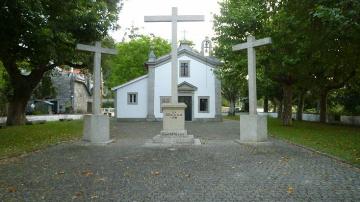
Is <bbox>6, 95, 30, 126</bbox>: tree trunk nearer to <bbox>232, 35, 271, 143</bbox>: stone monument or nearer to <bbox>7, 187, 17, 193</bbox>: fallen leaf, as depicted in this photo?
<bbox>232, 35, 271, 143</bbox>: stone monument

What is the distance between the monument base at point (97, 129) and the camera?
49.9 feet

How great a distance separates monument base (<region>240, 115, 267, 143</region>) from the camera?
15.1 meters

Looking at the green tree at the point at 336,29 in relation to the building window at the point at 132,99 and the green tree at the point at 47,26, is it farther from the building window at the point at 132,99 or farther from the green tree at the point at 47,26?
the building window at the point at 132,99

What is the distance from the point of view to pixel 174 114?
15852mm

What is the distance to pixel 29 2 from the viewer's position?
1285cm

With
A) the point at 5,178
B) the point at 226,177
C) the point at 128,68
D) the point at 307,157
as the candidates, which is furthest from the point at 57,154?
the point at 128,68

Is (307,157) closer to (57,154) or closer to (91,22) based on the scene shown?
(57,154)

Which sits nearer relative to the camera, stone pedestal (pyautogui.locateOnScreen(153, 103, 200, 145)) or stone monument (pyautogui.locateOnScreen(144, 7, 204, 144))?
stone monument (pyautogui.locateOnScreen(144, 7, 204, 144))

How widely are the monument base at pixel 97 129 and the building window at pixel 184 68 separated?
79.2ft

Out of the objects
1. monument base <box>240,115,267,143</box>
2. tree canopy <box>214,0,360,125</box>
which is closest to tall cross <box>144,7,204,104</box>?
monument base <box>240,115,267,143</box>

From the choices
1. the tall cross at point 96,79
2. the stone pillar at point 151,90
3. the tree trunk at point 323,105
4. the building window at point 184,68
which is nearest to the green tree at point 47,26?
the tall cross at point 96,79

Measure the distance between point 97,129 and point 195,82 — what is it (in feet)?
80.5

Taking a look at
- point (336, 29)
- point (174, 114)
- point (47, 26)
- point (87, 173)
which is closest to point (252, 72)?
point (174, 114)

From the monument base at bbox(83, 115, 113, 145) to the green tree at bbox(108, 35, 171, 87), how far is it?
44.2 m
